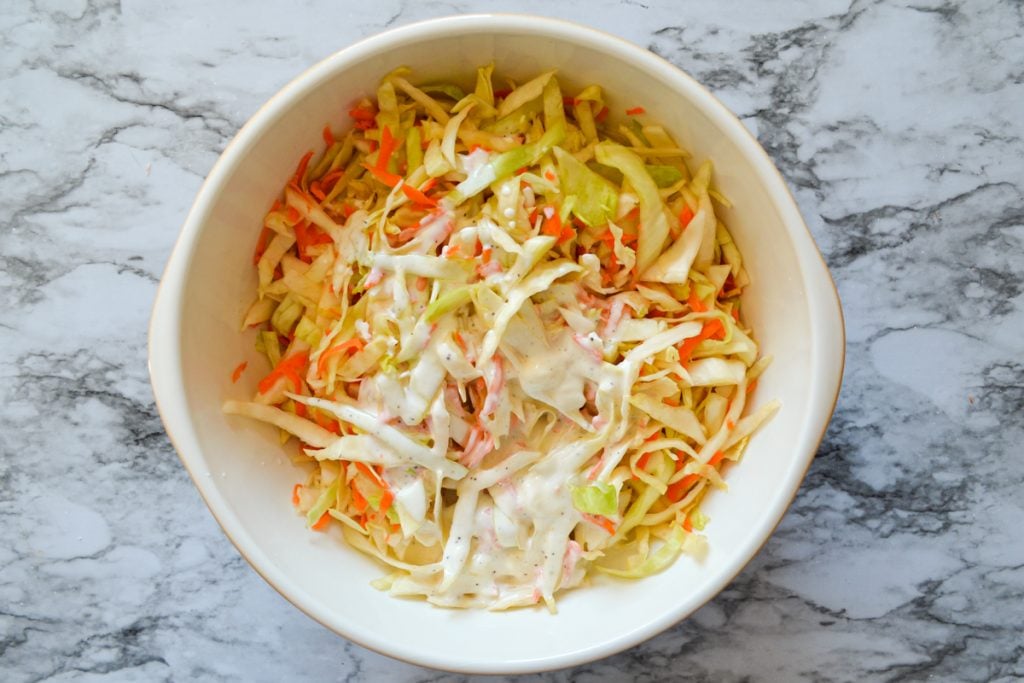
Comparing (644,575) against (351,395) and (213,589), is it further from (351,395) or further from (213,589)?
(213,589)

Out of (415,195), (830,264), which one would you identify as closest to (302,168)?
(415,195)

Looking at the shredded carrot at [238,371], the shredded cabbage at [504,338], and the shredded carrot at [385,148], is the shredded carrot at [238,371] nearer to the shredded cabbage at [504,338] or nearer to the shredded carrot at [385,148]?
the shredded cabbage at [504,338]

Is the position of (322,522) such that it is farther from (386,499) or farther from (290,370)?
(290,370)

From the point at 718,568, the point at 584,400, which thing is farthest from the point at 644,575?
the point at 584,400

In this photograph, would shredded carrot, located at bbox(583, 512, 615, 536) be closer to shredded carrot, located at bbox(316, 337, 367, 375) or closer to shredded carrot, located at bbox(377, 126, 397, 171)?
shredded carrot, located at bbox(316, 337, 367, 375)

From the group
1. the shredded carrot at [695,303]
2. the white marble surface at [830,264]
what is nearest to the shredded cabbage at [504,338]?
the shredded carrot at [695,303]

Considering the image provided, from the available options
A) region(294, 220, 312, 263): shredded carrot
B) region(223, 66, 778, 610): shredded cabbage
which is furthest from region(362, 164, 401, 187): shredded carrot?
region(294, 220, 312, 263): shredded carrot
